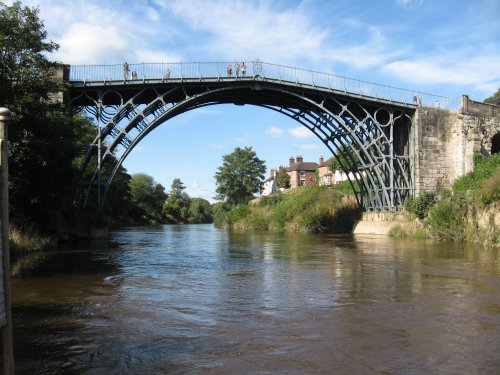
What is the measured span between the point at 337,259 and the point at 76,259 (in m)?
8.80

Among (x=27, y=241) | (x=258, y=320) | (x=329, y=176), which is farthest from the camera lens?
(x=329, y=176)

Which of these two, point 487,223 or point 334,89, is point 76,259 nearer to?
point 487,223

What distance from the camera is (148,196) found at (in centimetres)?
9625

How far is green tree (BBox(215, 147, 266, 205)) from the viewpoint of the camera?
8794 cm

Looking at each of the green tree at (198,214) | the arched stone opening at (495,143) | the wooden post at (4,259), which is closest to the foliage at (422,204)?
the arched stone opening at (495,143)

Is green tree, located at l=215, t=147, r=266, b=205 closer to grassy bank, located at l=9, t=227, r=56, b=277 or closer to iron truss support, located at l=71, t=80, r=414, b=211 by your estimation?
iron truss support, located at l=71, t=80, r=414, b=211

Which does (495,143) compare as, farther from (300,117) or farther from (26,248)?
(26,248)

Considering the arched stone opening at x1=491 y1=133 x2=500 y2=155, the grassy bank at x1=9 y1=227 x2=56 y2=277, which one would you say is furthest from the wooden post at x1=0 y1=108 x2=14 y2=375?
the arched stone opening at x1=491 y1=133 x2=500 y2=155

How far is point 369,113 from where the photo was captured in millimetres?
32250

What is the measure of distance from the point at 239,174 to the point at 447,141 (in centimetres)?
5769

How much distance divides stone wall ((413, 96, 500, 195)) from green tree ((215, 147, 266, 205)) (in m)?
56.3

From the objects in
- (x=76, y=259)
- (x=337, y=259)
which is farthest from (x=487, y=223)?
(x=76, y=259)

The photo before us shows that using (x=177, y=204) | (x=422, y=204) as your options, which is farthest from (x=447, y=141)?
(x=177, y=204)

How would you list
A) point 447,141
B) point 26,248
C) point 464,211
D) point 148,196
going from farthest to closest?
point 148,196
point 447,141
point 464,211
point 26,248
